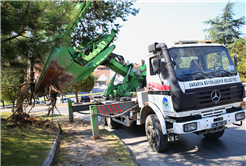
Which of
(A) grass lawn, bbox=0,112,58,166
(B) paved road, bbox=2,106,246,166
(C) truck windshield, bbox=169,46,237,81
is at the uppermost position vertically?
(C) truck windshield, bbox=169,46,237,81

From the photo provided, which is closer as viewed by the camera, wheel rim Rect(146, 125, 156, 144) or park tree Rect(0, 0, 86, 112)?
park tree Rect(0, 0, 86, 112)

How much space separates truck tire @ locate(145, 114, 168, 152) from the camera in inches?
175

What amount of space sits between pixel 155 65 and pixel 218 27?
982 inches

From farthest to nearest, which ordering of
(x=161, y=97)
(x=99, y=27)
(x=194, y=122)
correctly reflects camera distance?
1. (x=99, y=27)
2. (x=161, y=97)
3. (x=194, y=122)

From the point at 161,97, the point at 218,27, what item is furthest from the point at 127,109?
the point at 218,27

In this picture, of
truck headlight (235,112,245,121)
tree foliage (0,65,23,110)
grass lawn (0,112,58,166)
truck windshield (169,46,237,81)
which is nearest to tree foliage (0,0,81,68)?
tree foliage (0,65,23,110)

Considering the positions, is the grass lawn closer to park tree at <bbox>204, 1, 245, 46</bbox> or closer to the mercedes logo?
the mercedes logo

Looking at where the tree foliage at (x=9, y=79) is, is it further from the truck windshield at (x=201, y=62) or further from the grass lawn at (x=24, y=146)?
the truck windshield at (x=201, y=62)

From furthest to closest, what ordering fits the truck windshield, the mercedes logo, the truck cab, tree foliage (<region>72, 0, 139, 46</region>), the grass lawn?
tree foliage (<region>72, 0, 139, 46</region>)
the truck windshield
the mercedes logo
the truck cab
the grass lawn

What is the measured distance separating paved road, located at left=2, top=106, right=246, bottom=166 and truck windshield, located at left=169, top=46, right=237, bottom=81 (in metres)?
1.98

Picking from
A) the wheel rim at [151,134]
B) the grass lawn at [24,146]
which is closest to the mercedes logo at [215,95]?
the wheel rim at [151,134]

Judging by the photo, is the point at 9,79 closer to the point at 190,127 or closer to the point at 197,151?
the point at 190,127

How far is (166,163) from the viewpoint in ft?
13.2

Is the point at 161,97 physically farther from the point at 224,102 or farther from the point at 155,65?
the point at 224,102
